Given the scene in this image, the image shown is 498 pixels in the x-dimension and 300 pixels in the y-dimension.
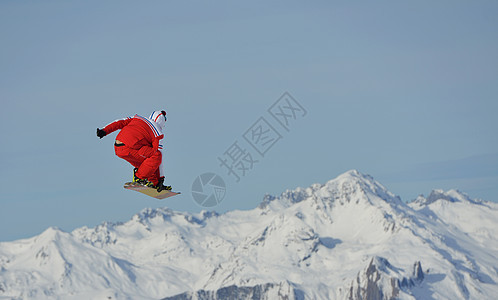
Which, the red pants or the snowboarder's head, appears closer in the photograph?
the red pants

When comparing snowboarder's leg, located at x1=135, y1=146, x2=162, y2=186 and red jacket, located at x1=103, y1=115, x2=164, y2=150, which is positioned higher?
red jacket, located at x1=103, y1=115, x2=164, y2=150

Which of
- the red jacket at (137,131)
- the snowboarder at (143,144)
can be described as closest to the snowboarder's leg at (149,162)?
the snowboarder at (143,144)

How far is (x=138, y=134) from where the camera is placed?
47.5 m

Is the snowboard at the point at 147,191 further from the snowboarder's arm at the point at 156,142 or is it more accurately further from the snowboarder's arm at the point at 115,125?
the snowboarder's arm at the point at 115,125

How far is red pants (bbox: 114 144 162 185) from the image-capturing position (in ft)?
157

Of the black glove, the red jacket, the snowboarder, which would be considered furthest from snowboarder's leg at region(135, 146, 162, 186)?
the black glove

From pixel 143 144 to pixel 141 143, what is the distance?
0.18 meters

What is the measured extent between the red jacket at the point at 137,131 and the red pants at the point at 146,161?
0.26 m

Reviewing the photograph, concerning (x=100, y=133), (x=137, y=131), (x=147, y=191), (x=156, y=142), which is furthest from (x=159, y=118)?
(x=147, y=191)

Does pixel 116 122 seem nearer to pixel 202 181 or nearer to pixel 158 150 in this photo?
pixel 158 150

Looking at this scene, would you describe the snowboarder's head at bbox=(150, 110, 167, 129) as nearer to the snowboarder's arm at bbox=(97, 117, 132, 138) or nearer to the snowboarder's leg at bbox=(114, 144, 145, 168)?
the snowboarder's arm at bbox=(97, 117, 132, 138)

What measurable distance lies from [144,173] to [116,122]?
9.92ft

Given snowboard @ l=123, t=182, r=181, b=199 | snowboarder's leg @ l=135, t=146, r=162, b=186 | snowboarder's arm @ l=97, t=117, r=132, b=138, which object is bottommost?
snowboard @ l=123, t=182, r=181, b=199

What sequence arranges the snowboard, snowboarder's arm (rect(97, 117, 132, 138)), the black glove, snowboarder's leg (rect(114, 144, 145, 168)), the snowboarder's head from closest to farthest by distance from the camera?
1. snowboarder's leg (rect(114, 144, 145, 168))
2. the black glove
3. snowboarder's arm (rect(97, 117, 132, 138))
4. the snowboard
5. the snowboarder's head
